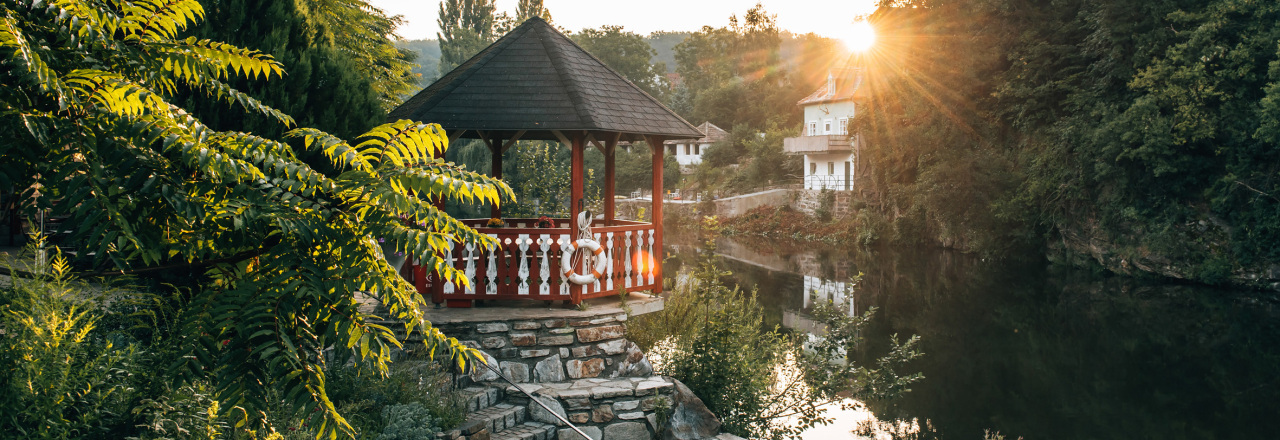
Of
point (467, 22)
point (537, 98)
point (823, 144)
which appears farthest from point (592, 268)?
point (467, 22)

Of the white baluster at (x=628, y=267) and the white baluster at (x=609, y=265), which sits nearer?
the white baluster at (x=609, y=265)

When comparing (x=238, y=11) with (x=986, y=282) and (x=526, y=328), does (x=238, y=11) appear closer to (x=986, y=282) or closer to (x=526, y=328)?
(x=526, y=328)

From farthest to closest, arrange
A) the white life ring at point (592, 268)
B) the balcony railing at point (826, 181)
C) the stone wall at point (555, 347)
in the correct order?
the balcony railing at point (826, 181)
the white life ring at point (592, 268)
the stone wall at point (555, 347)

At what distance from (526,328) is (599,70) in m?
3.07

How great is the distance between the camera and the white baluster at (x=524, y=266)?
7.79 meters

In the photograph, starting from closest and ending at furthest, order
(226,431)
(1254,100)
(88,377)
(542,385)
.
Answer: (88,377), (226,431), (542,385), (1254,100)

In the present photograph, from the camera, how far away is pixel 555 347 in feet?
24.4

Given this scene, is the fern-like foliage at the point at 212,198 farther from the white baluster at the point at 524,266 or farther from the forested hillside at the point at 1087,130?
the forested hillside at the point at 1087,130

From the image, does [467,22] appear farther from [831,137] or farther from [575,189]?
[575,189]

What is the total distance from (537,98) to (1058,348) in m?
10.8

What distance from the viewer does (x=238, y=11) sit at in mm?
6480

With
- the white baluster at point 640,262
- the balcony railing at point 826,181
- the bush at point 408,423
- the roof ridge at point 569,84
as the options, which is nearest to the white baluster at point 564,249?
the white baluster at point 640,262

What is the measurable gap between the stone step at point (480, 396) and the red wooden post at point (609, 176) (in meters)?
2.71

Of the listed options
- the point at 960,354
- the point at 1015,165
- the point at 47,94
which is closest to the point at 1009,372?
the point at 960,354
